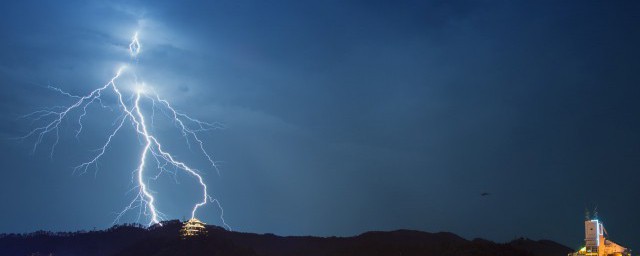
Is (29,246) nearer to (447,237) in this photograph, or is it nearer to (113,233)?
(113,233)

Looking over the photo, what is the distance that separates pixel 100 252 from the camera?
255ft

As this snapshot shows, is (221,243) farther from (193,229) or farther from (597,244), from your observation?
(597,244)

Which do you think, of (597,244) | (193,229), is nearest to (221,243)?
(193,229)

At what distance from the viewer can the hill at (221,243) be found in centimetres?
6297

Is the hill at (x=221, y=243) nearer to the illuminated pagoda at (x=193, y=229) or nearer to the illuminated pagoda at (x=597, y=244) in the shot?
the illuminated pagoda at (x=193, y=229)

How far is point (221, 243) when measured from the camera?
63625mm

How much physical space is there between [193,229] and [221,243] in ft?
10.6

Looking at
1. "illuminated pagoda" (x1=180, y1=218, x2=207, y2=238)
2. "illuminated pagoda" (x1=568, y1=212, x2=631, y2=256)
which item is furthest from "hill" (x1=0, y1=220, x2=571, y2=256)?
"illuminated pagoda" (x1=568, y1=212, x2=631, y2=256)

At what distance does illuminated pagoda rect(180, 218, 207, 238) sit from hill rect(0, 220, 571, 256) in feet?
2.47

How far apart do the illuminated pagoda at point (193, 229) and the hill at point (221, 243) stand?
75cm

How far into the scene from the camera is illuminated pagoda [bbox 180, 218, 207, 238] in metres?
63.5

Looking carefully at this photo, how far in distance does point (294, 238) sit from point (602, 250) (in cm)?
4801

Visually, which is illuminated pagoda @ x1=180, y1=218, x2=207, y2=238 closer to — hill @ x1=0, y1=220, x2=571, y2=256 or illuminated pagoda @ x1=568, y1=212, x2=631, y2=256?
hill @ x1=0, y1=220, x2=571, y2=256

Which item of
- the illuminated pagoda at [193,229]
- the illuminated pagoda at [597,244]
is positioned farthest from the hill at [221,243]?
the illuminated pagoda at [597,244]
